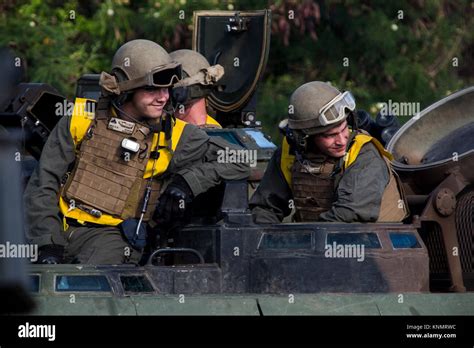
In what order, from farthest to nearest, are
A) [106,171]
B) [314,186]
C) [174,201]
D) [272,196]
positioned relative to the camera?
1. [272,196]
2. [314,186]
3. [106,171]
4. [174,201]

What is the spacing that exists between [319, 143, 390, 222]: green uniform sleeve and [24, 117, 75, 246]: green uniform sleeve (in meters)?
1.46

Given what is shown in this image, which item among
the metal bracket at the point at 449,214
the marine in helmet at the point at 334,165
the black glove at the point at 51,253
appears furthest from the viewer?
the metal bracket at the point at 449,214

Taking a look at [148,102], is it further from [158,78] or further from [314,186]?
[314,186]

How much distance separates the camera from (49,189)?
8.36m

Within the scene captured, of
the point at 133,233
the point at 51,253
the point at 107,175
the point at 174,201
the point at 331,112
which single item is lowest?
the point at 51,253

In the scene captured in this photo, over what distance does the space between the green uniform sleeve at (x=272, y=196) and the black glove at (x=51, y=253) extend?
125cm

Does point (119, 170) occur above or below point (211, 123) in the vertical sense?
below

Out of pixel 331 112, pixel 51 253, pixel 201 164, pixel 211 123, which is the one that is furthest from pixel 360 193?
pixel 211 123

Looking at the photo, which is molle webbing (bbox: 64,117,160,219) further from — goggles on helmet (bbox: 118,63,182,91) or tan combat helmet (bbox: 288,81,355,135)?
tan combat helmet (bbox: 288,81,355,135)

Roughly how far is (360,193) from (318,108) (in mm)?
526

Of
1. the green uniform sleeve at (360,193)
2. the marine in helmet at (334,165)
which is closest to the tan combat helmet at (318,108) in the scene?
the marine in helmet at (334,165)

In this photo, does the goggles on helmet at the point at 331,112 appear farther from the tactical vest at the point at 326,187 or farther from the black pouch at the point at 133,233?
the black pouch at the point at 133,233

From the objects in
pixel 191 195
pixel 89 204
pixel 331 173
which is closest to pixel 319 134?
pixel 331 173

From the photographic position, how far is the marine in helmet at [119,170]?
8.37 metres
